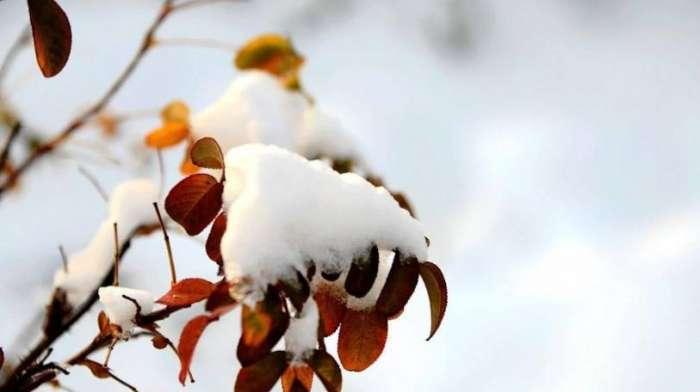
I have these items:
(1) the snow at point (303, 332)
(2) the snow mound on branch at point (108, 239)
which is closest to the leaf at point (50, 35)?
(1) the snow at point (303, 332)

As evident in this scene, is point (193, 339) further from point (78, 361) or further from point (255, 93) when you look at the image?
point (255, 93)

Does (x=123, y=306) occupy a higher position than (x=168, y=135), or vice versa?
(x=168, y=135)

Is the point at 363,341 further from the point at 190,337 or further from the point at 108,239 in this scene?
the point at 108,239

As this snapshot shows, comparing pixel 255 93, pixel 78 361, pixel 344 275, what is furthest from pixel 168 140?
pixel 344 275

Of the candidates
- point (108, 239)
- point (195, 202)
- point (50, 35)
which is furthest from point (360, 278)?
point (108, 239)

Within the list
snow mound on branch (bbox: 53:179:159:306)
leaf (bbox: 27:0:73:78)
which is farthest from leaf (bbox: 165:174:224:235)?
snow mound on branch (bbox: 53:179:159:306)

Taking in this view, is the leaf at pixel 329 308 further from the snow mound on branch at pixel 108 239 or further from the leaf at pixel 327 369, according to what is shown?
the snow mound on branch at pixel 108 239

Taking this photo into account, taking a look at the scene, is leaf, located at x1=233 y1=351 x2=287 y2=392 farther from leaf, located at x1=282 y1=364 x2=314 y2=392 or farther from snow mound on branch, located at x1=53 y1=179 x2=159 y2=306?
snow mound on branch, located at x1=53 y1=179 x2=159 y2=306
